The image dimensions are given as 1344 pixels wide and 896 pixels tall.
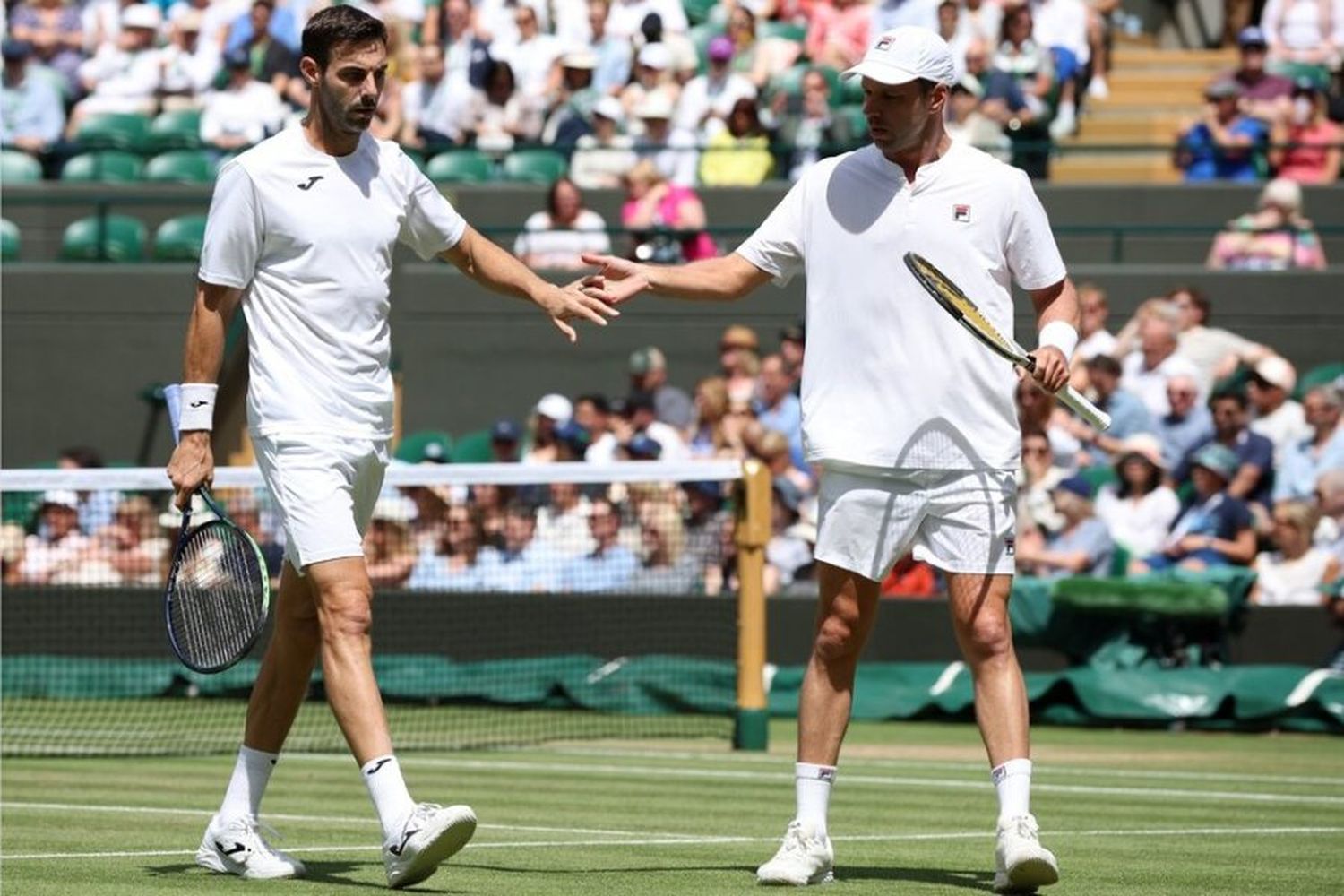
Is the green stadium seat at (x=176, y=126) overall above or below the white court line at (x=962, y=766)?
above

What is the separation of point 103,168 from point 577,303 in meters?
16.6

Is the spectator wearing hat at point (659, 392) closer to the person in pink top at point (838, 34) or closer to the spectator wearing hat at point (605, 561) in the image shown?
the spectator wearing hat at point (605, 561)

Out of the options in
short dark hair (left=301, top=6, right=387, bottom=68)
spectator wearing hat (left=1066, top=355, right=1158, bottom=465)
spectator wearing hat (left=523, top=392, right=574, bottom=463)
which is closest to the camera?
short dark hair (left=301, top=6, right=387, bottom=68)

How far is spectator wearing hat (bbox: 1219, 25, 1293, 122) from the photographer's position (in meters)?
20.4

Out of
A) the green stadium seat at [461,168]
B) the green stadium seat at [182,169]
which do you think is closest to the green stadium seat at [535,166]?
the green stadium seat at [461,168]

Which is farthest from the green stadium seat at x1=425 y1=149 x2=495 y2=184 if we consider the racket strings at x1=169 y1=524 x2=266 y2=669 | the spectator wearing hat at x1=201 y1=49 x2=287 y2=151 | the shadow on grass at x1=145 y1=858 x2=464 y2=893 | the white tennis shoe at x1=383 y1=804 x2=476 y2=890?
the white tennis shoe at x1=383 y1=804 x2=476 y2=890

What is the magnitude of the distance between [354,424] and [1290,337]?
1258 cm

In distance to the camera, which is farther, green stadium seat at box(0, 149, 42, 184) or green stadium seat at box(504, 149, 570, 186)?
green stadium seat at box(0, 149, 42, 184)

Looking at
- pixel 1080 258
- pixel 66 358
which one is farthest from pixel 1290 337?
pixel 66 358

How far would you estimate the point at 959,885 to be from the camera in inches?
291

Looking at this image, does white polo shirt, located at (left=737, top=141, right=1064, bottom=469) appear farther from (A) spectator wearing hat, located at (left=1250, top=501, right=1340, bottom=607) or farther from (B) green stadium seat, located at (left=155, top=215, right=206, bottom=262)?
(B) green stadium seat, located at (left=155, top=215, right=206, bottom=262)

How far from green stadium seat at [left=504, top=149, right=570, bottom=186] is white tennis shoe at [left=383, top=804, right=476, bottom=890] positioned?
15368 mm

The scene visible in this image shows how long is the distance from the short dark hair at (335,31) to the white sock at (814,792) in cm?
242

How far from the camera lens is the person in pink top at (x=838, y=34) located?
862 inches
